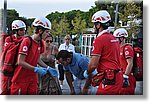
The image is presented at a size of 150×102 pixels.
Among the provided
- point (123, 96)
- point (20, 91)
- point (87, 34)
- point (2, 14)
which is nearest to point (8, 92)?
point (20, 91)

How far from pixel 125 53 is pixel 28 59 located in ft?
2.78

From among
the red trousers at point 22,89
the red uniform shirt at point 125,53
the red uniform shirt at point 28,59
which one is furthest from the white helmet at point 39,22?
A: the red uniform shirt at point 125,53

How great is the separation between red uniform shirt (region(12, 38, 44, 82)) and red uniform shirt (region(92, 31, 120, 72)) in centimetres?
48

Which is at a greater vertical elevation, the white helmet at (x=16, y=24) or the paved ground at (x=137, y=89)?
the white helmet at (x=16, y=24)

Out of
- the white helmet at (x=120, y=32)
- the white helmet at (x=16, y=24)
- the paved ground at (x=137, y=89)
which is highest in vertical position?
the white helmet at (x=16, y=24)

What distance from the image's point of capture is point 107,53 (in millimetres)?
2295

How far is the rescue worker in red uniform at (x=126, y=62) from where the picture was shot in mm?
2436

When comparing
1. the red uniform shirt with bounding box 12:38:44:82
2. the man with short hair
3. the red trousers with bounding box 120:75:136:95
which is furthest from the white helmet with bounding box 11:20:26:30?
the red trousers with bounding box 120:75:136:95

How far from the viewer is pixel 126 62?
8.20 ft

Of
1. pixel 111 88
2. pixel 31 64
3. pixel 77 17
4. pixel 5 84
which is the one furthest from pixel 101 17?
pixel 5 84

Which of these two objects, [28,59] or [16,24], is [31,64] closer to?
[28,59]

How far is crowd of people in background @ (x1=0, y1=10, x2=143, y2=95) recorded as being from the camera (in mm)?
2328

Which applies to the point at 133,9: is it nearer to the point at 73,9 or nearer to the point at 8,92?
the point at 73,9

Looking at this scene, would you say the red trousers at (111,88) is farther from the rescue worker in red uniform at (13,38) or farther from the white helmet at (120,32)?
the rescue worker in red uniform at (13,38)
